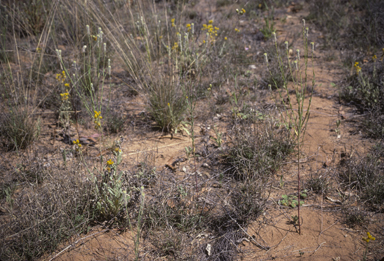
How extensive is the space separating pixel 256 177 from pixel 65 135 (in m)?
2.13

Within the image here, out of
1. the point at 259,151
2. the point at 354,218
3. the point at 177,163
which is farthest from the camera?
the point at 177,163

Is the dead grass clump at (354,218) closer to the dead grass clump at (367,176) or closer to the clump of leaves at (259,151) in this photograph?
the dead grass clump at (367,176)

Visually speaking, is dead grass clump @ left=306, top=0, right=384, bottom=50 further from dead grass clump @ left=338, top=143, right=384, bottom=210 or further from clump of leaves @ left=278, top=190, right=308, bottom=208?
clump of leaves @ left=278, top=190, right=308, bottom=208

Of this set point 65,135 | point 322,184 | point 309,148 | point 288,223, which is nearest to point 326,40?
point 309,148

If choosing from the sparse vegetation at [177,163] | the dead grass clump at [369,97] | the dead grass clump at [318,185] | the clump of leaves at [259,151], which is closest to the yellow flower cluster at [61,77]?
the sparse vegetation at [177,163]

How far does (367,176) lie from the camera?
2508mm

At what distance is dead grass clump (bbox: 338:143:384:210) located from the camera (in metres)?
2.36

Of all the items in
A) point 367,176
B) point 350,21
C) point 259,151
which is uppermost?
point 350,21

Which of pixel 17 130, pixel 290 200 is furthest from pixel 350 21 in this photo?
pixel 17 130

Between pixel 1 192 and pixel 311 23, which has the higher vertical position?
pixel 311 23

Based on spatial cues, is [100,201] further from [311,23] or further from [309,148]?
[311,23]

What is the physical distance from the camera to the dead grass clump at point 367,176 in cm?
236

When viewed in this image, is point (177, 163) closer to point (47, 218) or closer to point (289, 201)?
point (289, 201)

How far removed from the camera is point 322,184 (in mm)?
2496
